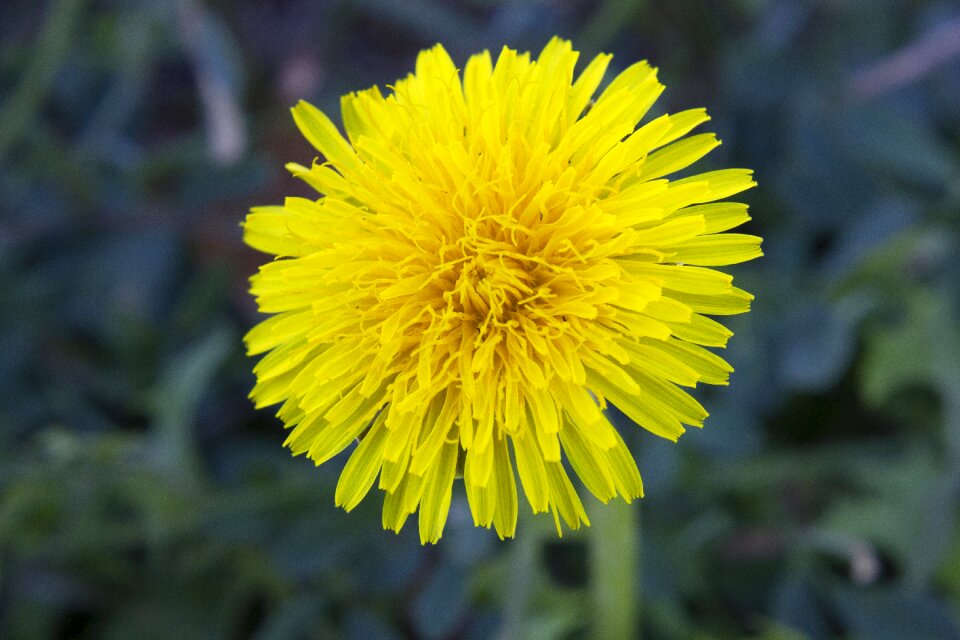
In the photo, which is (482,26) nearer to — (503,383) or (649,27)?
(649,27)

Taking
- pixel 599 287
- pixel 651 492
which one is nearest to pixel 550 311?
pixel 599 287

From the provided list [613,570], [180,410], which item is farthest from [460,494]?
[180,410]

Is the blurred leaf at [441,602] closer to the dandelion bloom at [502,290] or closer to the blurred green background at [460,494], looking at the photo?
Result: the blurred green background at [460,494]

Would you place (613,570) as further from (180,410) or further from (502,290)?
(180,410)

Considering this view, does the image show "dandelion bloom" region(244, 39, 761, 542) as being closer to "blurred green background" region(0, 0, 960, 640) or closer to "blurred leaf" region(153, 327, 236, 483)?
"blurred green background" region(0, 0, 960, 640)

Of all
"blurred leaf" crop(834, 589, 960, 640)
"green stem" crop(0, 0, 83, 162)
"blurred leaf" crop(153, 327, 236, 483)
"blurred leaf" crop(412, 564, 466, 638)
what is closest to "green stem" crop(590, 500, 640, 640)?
"blurred leaf" crop(412, 564, 466, 638)
